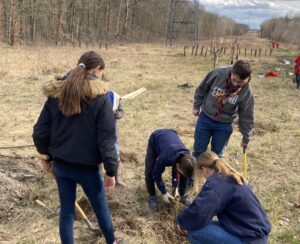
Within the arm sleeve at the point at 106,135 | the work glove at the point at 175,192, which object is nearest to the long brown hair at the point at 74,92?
the arm sleeve at the point at 106,135

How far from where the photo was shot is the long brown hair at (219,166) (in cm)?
274

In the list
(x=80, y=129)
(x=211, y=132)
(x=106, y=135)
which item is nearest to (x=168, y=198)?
(x=211, y=132)

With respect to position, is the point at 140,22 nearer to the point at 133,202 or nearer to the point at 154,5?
the point at 154,5

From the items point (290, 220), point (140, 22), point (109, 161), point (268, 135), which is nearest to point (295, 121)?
point (268, 135)

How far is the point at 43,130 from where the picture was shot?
2795mm

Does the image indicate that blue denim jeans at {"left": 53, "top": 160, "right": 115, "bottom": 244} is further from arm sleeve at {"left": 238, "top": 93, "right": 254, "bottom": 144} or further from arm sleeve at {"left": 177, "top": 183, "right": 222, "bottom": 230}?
arm sleeve at {"left": 238, "top": 93, "right": 254, "bottom": 144}

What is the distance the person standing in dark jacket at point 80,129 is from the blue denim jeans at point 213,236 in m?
0.80

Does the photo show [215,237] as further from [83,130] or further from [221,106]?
[221,106]

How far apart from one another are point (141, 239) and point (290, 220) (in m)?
1.83

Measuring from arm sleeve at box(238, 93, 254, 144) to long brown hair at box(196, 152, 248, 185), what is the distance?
4.81 feet

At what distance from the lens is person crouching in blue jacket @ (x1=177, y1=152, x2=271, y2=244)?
2699 millimetres

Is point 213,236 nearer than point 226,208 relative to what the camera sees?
No

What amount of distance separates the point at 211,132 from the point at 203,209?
1848mm

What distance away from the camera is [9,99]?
31.8ft
